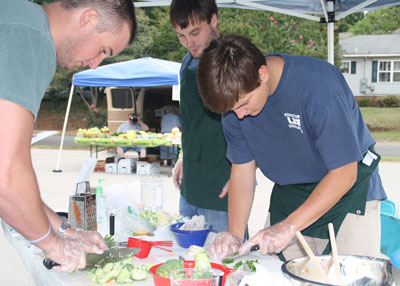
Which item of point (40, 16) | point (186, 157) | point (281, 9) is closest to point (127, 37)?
point (40, 16)

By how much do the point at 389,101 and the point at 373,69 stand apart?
166 inches

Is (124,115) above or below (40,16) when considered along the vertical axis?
below

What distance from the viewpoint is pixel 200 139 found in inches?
107

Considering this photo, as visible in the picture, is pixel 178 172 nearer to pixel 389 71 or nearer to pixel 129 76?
pixel 129 76

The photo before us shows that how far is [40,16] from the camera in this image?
1.44 meters

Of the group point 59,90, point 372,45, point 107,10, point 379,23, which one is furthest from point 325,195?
point 379,23

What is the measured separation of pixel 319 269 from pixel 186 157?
1.52 meters

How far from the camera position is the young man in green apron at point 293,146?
1.76 meters

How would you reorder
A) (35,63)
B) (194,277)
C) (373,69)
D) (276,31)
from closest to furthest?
(35,63)
(194,277)
(276,31)
(373,69)

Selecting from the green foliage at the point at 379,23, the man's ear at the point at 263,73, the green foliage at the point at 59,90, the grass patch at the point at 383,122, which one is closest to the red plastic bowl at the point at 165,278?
the man's ear at the point at 263,73

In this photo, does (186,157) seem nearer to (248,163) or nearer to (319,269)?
(248,163)

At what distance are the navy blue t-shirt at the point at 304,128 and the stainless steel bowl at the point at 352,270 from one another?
0.46 metres

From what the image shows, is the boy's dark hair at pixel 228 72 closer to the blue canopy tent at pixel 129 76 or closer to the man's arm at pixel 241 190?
the man's arm at pixel 241 190

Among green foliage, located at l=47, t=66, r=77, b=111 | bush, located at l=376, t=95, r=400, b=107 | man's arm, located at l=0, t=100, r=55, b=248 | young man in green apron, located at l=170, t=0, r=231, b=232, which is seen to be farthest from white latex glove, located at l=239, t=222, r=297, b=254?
bush, located at l=376, t=95, r=400, b=107
